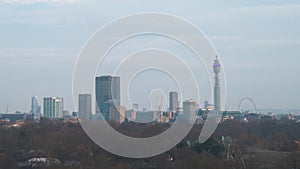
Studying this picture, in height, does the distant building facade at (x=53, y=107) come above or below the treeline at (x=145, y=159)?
above

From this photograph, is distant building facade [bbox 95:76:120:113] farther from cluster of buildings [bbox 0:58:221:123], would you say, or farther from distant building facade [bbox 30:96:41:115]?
distant building facade [bbox 30:96:41:115]

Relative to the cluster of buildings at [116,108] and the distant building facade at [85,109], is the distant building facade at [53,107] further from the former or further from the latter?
the distant building facade at [85,109]

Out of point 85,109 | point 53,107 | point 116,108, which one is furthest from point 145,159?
point 53,107

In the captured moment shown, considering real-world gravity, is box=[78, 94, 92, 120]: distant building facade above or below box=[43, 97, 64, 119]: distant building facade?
below

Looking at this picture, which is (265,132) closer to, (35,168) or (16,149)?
(16,149)

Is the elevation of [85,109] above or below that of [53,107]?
below

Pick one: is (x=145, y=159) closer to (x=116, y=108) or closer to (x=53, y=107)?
(x=116, y=108)

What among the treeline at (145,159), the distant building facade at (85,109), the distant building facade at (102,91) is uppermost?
the distant building facade at (102,91)

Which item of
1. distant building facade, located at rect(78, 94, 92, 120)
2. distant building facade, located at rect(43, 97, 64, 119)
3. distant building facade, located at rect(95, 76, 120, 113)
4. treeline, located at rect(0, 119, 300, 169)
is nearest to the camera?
treeline, located at rect(0, 119, 300, 169)

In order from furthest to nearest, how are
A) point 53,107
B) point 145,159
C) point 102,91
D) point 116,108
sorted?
point 53,107
point 102,91
point 116,108
point 145,159

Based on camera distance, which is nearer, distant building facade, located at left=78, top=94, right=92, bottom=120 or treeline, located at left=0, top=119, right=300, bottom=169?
treeline, located at left=0, top=119, right=300, bottom=169

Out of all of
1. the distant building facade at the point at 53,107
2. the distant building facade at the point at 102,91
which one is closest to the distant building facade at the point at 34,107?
the distant building facade at the point at 53,107

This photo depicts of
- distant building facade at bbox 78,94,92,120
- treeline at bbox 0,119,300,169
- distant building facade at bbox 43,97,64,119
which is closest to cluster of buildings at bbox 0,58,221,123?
distant building facade at bbox 78,94,92,120
